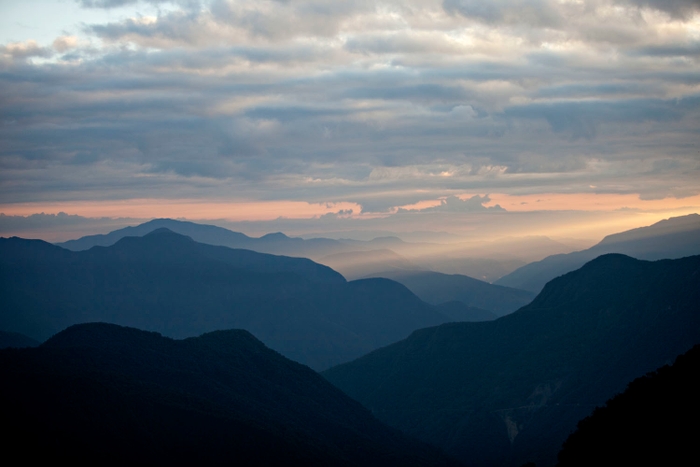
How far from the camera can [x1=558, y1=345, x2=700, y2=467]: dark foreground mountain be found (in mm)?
78000

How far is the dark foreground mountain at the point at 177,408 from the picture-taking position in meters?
104

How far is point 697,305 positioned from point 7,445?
165 metres

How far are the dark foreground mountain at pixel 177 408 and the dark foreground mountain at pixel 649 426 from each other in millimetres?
46096

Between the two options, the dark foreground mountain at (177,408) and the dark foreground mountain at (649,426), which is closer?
the dark foreground mountain at (649,426)

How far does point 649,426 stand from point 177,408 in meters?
72.2

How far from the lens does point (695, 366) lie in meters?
96.4

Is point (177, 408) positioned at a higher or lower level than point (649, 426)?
lower

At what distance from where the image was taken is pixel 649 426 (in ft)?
281

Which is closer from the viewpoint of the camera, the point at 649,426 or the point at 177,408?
the point at 649,426

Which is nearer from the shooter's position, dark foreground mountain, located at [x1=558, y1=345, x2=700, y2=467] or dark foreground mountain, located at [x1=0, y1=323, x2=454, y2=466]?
dark foreground mountain, located at [x1=558, y1=345, x2=700, y2=467]

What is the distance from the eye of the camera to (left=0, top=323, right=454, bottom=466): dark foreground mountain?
104 meters

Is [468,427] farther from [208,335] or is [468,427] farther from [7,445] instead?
[7,445]

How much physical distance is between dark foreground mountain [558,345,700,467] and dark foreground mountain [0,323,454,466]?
46.1 meters

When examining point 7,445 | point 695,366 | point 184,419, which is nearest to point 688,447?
point 695,366
